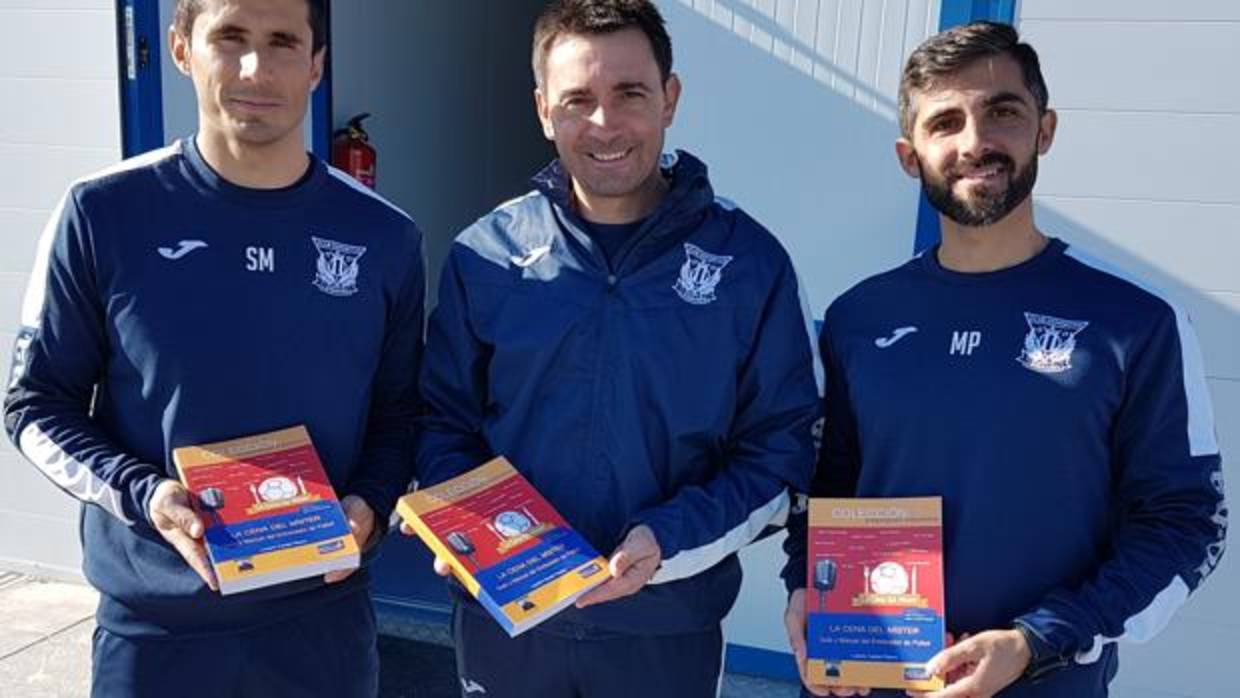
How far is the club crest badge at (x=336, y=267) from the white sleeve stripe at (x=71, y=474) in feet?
1.73

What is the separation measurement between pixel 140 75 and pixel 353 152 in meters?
1.17

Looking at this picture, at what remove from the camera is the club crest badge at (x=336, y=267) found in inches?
79.2

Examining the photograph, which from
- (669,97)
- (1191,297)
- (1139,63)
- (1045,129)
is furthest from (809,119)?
(1045,129)

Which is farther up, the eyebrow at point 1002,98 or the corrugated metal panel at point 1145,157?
the eyebrow at point 1002,98

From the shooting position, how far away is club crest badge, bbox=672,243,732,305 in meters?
1.96

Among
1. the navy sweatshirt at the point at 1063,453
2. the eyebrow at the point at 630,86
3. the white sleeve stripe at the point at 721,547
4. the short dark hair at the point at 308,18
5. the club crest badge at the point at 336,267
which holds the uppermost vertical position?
the short dark hair at the point at 308,18

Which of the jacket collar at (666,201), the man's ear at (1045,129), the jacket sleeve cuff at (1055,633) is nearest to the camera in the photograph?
the jacket sleeve cuff at (1055,633)

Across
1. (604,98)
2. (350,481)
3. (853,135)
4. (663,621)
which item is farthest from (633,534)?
(853,135)

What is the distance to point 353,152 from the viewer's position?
4.93 meters

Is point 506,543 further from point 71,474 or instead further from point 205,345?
point 71,474

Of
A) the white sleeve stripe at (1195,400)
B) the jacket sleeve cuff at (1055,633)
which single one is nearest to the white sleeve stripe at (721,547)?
the jacket sleeve cuff at (1055,633)

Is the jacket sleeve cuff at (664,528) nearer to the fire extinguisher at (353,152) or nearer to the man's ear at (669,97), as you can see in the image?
the man's ear at (669,97)

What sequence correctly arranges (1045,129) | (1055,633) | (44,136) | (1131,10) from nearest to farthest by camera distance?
(1055,633), (1045,129), (1131,10), (44,136)

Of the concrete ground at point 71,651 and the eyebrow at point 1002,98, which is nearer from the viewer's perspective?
the eyebrow at point 1002,98
